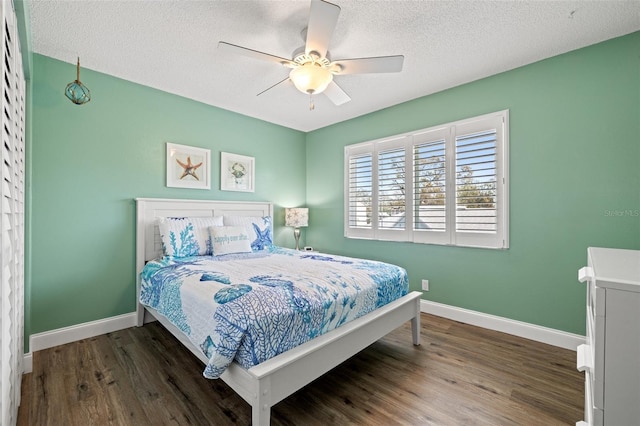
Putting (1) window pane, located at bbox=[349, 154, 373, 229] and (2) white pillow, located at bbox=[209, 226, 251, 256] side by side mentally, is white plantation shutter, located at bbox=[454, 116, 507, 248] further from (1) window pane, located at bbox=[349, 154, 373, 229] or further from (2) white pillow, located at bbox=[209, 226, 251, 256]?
(2) white pillow, located at bbox=[209, 226, 251, 256]

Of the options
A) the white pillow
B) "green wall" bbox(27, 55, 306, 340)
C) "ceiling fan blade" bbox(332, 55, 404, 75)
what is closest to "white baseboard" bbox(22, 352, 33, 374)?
"green wall" bbox(27, 55, 306, 340)

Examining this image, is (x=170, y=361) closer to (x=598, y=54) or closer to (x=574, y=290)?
(x=574, y=290)

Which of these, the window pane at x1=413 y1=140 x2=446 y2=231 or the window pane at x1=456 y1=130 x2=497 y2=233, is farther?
the window pane at x1=413 y1=140 x2=446 y2=231

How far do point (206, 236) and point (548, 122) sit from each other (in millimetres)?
3534

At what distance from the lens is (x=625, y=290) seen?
80cm

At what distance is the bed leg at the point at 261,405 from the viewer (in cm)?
136

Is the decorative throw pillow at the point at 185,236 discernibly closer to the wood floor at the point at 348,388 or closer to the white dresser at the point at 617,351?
the wood floor at the point at 348,388

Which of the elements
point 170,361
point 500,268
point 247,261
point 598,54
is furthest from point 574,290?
point 170,361

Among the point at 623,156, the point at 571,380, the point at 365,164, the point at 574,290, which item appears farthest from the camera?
the point at 365,164

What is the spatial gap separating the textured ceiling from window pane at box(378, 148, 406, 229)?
91 cm

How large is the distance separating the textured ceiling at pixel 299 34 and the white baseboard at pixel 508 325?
246 cm

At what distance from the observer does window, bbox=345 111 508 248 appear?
283 cm

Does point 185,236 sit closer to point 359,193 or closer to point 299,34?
point 299,34

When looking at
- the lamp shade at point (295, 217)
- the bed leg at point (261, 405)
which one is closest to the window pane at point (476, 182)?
the lamp shade at point (295, 217)
